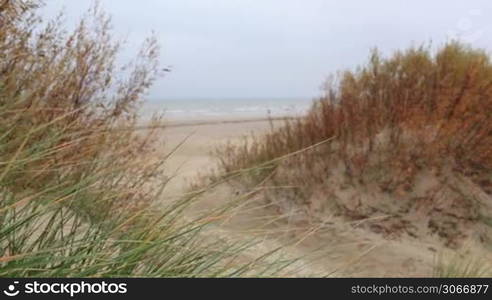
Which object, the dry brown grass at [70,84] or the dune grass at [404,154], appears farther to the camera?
the dune grass at [404,154]

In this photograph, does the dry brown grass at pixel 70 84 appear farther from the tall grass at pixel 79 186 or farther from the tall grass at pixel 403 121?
the tall grass at pixel 403 121

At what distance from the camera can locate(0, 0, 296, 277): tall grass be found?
164 cm

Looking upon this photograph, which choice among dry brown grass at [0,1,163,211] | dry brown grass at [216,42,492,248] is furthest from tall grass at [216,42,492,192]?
dry brown grass at [0,1,163,211]

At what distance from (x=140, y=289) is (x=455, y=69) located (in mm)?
5442

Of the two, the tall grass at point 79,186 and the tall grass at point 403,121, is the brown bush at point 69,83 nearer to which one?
the tall grass at point 79,186

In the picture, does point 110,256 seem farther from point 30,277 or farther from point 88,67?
point 88,67

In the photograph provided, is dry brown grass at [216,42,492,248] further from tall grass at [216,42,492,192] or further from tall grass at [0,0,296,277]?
tall grass at [0,0,296,277]

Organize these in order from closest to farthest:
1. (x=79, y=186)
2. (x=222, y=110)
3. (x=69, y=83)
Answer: (x=79, y=186) → (x=69, y=83) → (x=222, y=110)

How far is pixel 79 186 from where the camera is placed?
5.63ft

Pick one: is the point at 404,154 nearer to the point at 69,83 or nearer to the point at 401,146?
the point at 401,146

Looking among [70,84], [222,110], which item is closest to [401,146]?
[70,84]

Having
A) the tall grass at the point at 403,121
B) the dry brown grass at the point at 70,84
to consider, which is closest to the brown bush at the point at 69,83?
the dry brown grass at the point at 70,84

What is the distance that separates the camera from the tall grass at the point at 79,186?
1.64 meters

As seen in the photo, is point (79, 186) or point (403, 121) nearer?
point (79, 186)
